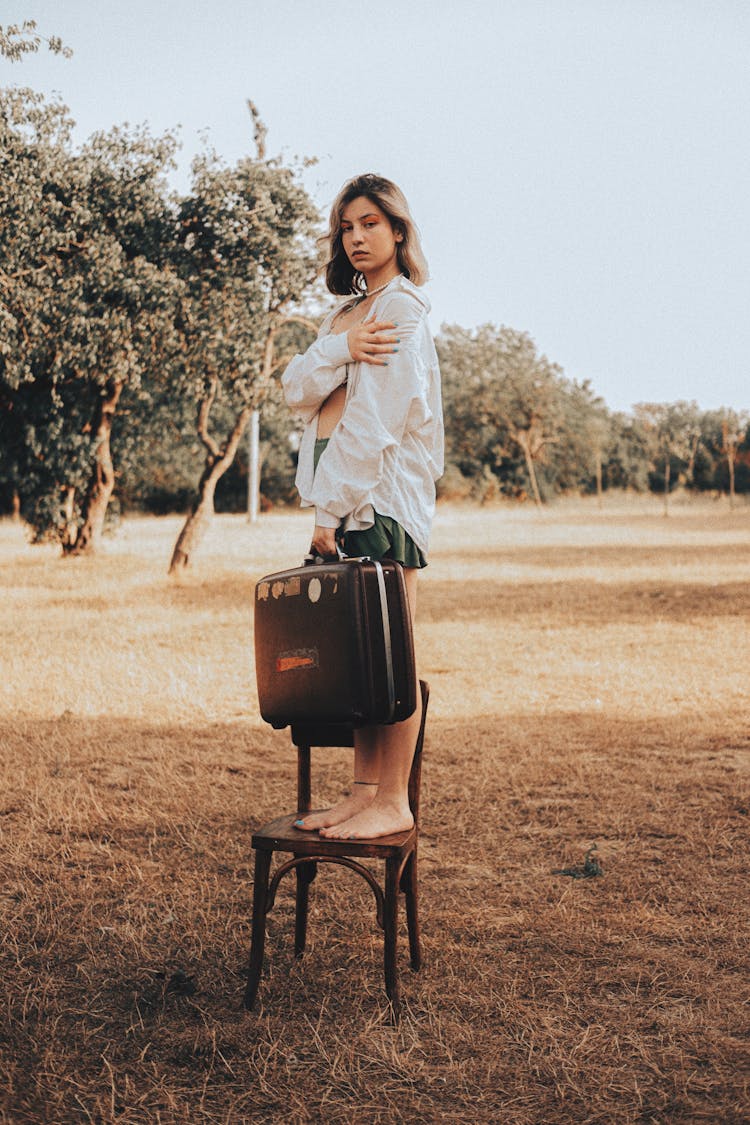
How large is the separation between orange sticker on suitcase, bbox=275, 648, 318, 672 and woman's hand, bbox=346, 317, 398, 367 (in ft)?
2.62

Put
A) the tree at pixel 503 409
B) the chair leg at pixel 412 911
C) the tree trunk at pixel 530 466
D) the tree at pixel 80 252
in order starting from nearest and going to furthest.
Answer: the chair leg at pixel 412 911 → the tree at pixel 80 252 → the tree trunk at pixel 530 466 → the tree at pixel 503 409

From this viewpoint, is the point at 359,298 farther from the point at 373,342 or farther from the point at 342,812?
the point at 342,812

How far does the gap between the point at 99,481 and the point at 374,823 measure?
15204 mm

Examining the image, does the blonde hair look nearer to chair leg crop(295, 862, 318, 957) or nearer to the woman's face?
the woman's face

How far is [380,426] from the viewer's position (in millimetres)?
2871

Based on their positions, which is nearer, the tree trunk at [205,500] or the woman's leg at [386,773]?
the woman's leg at [386,773]

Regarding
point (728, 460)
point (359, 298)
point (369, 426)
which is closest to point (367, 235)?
point (359, 298)

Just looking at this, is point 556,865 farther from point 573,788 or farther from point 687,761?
point 687,761

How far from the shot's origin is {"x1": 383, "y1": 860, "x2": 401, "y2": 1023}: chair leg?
285 centimetres

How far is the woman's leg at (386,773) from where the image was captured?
294 centimetres

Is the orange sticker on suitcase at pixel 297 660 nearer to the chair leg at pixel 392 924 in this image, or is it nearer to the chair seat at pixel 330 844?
the chair seat at pixel 330 844

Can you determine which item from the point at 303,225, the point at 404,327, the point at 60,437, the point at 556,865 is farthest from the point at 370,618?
the point at 60,437

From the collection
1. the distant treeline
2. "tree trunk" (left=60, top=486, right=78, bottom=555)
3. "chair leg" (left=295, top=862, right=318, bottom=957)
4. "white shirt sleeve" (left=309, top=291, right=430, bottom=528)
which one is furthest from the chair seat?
"tree trunk" (left=60, top=486, right=78, bottom=555)

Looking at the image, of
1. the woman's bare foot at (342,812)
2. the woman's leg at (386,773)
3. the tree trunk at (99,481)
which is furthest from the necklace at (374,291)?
the tree trunk at (99,481)
